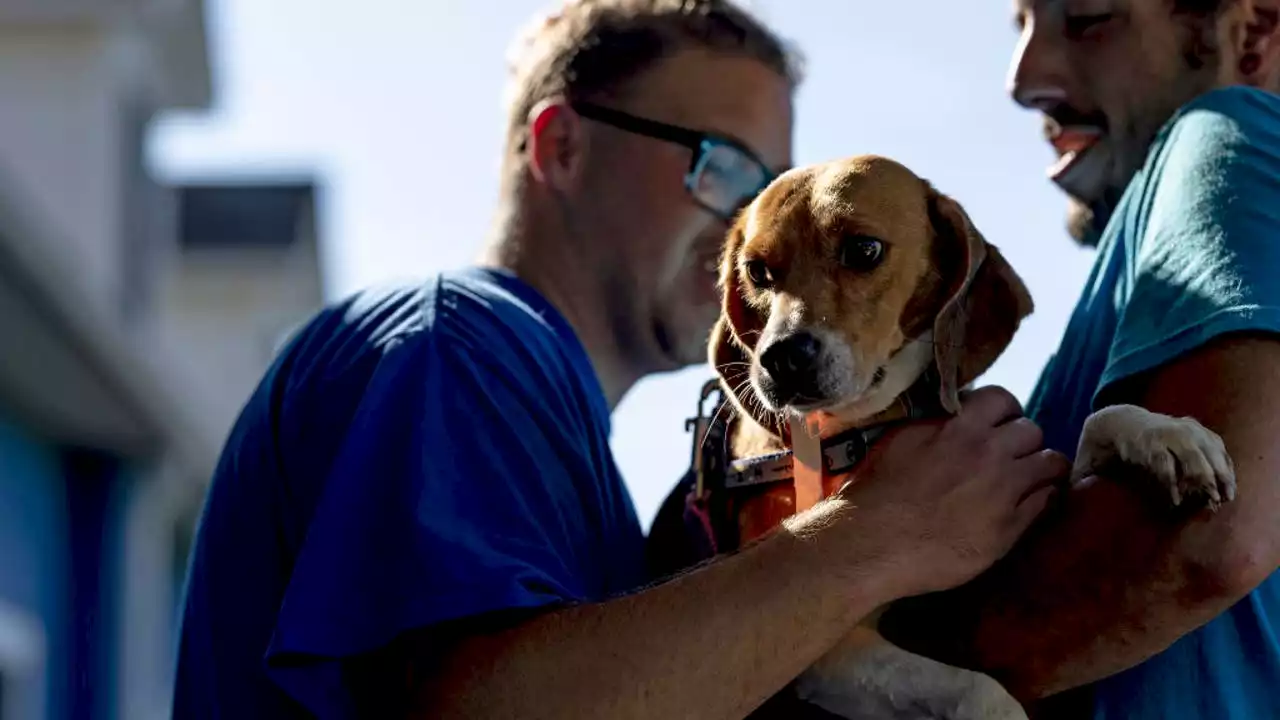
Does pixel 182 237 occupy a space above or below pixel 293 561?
below

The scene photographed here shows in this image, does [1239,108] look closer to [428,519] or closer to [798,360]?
[798,360]

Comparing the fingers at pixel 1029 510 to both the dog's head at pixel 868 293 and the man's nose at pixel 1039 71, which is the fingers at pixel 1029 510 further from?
the man's nose at pixel 1039 71

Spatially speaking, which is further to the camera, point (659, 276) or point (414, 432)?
point (659, 276)

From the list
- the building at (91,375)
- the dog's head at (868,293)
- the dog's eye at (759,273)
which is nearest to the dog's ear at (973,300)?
the dog's head at (868,293)

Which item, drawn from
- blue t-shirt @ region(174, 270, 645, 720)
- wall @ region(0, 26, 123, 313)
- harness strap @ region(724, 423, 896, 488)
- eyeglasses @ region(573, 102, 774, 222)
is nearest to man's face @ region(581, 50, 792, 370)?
eyeglasses @ region(573, 102, 774, 222)

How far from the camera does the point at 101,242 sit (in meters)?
10.9

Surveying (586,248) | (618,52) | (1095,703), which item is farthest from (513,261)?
(1095,703)

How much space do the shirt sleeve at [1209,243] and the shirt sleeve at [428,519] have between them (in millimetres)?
735

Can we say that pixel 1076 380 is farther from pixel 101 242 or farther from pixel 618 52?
pixel 101 242

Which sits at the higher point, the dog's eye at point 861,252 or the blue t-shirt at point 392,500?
the dog's eye at point 861,252

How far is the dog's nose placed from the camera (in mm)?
2553

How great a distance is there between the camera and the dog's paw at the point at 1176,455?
2.24m

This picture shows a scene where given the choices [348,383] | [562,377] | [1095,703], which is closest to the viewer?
[1095,703]

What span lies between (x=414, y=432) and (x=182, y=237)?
14.6 metres
